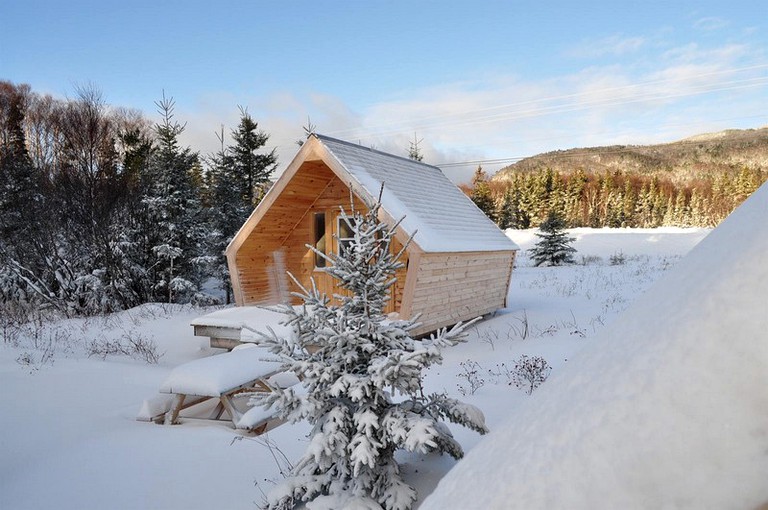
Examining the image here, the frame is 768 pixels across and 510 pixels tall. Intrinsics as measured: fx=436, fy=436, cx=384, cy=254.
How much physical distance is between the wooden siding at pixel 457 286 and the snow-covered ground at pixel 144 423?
2.43 feet

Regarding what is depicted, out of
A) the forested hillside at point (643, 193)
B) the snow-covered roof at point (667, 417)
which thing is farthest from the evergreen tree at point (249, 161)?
the forested hillside at point (643, 193)

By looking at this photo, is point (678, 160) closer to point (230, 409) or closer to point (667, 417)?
point (230, 409)

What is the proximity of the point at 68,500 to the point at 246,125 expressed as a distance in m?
22.7

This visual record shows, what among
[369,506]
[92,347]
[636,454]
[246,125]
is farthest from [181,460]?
[246,125]

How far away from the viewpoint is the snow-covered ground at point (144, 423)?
168 inches

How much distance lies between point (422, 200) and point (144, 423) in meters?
7.69

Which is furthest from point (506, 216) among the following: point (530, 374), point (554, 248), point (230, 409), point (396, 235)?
point (230, 409)

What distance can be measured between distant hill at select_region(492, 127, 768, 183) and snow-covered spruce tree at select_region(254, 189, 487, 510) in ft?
209

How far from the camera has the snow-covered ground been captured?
4270 mm

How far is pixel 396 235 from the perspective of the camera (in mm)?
9156

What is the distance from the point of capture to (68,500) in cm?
423

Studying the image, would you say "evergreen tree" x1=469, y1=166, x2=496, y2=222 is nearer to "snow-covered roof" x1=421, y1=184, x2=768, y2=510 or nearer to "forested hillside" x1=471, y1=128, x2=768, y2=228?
"forested hillside" x1=471, y1=128, x2=768, y2=228

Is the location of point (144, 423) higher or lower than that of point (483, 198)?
lower

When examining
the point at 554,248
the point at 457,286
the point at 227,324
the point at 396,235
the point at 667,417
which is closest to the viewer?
the point at 667,417
